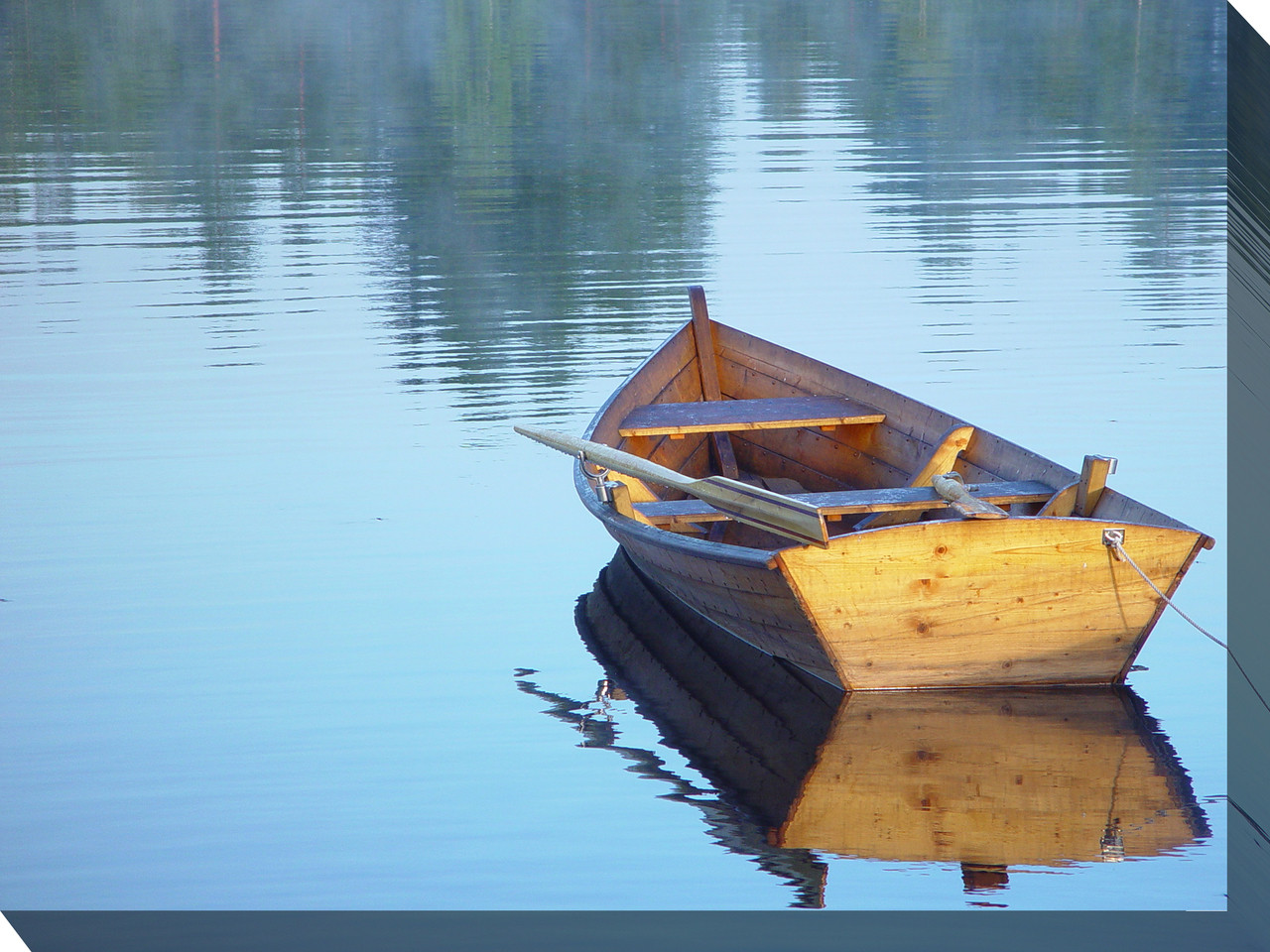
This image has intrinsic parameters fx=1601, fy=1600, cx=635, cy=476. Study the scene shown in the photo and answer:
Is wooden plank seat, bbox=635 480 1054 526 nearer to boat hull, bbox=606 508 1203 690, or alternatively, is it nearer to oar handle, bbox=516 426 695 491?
oar handle, bbox=516 426 695 491

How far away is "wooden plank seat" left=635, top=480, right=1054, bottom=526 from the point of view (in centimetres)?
400

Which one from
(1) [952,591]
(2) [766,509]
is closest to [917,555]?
(1) [952,591]

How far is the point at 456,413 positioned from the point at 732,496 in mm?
2723

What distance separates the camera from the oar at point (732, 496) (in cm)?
363


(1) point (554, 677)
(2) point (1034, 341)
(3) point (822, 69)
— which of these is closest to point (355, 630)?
(1) point (554, 677)

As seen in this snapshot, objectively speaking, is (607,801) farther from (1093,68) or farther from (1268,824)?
(1093,68)

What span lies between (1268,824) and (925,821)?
2.21ft

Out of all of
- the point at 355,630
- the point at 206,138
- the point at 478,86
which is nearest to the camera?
the point at 355,630

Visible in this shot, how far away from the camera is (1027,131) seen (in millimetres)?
15188

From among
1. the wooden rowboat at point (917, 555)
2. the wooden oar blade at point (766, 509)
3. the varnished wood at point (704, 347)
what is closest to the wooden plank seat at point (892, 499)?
the wooden rowboat at point (917, 555)

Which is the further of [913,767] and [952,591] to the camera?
[952,591]

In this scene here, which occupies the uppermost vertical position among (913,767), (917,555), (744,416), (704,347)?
(704,347)

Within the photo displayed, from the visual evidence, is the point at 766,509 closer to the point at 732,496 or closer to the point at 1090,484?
the point at 732,496

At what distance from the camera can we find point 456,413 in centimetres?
647
